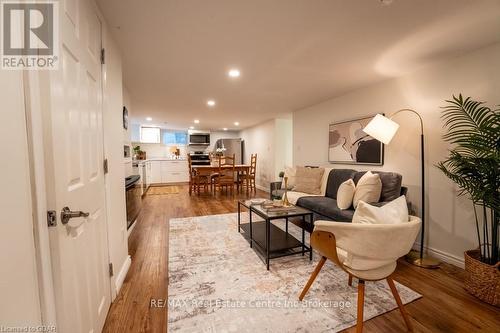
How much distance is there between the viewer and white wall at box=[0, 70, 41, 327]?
0.62m

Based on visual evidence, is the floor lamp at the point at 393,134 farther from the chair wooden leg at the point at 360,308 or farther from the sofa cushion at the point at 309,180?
the chair wooden leg at the point at 360,308

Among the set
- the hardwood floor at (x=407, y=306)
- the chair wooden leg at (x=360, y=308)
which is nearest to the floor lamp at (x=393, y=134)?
the hardwood floor at (x=407, y=306)

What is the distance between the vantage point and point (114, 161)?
176 centimetres

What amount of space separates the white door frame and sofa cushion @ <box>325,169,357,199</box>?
3.26 metres

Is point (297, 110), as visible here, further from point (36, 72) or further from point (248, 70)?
point (36, 72)

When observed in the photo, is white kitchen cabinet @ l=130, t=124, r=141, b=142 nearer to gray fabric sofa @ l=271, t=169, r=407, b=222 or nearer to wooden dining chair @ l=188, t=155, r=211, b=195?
wooden dining chair @ l=188, t=155, r=211, b=195

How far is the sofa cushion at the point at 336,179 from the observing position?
3209 millimetres

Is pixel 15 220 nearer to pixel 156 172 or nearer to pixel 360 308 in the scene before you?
pixel 360 308

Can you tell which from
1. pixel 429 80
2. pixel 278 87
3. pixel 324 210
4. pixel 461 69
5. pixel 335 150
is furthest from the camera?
pixel 335 150

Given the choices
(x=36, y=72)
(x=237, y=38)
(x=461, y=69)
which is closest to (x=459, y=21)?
(x=461, y=69)

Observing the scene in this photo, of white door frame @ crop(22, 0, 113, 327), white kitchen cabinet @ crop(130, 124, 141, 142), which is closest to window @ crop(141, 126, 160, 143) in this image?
white kitchen cabinet @ crop(130, 124, 141, 142)

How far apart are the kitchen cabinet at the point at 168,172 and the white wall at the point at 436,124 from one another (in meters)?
6.37

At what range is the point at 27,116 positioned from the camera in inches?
28.3

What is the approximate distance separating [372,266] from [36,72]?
1.88 meters
